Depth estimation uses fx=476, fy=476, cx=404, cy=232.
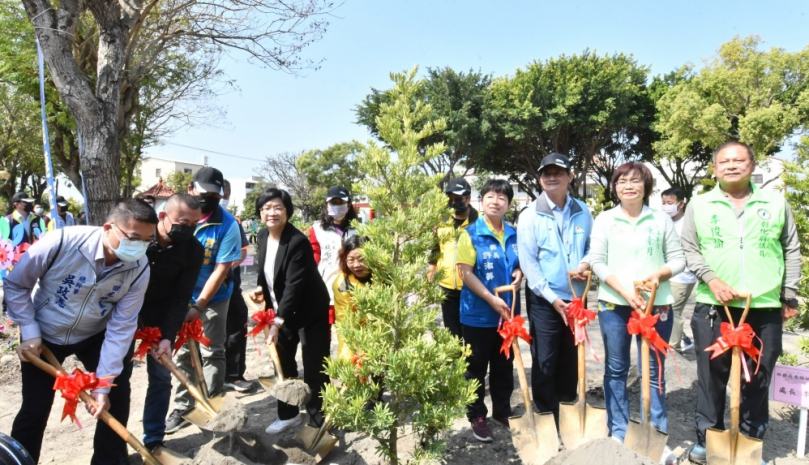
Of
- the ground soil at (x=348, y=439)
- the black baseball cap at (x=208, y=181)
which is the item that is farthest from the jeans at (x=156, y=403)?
the black baseball cap at (x=208, y=181)

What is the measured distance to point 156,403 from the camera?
10.4ft

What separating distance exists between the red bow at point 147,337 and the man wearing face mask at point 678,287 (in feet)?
15.3

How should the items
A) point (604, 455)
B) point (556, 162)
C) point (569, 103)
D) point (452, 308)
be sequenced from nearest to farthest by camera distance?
point (604, 455) → point (556, 162) → point (452, 308) → point (569, 103)

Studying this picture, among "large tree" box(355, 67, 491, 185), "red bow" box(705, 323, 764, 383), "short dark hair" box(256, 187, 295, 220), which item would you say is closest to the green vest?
"red bow" box(705, 323, 764, 383)

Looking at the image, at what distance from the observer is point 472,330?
134 inches

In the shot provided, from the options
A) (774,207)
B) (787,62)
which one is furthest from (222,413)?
(787,62)

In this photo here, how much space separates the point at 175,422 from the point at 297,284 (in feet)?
5.01

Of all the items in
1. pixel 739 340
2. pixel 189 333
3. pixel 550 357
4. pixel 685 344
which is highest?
pixel 739 340

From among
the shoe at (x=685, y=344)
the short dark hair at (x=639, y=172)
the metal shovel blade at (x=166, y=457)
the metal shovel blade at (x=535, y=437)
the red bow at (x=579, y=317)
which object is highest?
the short dark hair at (x=639, y=172)

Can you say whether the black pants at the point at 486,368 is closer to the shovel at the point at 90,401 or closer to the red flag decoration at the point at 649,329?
the red flag decoration at the point at 649,329

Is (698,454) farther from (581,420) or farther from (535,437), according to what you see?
(535,437)

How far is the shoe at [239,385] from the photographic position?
4.59 meters

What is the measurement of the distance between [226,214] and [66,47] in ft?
10.9

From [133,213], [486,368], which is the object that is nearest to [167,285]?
[133,213]
